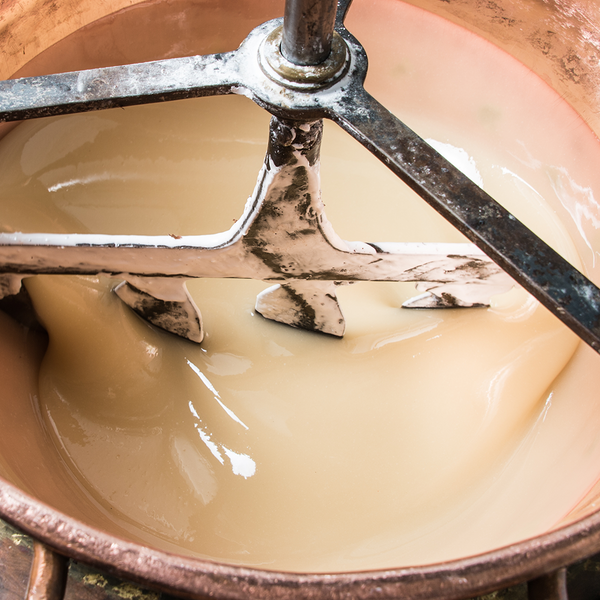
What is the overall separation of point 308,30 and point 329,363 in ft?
2.20

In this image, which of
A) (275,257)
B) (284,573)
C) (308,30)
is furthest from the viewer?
(275,257)

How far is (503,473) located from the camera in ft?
3.15

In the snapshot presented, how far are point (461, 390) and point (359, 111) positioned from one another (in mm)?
632

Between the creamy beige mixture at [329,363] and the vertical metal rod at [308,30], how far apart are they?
614mm

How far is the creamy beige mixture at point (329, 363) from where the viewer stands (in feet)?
3.05

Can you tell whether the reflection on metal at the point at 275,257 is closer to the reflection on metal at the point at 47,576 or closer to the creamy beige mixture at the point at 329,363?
the creamy beige mixture at the point at 329,363

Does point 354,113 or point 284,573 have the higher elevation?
point 354,113

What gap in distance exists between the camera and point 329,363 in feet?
3.73

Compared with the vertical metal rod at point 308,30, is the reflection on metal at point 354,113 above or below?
below

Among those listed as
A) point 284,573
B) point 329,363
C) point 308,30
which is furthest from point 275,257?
point 284,573

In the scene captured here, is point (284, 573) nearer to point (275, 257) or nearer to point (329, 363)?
point (275, 257)

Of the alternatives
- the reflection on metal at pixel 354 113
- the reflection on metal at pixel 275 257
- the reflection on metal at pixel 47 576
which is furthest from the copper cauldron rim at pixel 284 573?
the reflection on metal at pixel 275 257

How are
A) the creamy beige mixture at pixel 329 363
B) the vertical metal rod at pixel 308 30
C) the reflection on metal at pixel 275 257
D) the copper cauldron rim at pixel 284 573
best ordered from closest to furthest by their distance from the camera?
the copper cauldron rim at pixel 284 573 → the vertical metal rod at pixel 308 30 → the reflection on metal at pixel 275 257 → the creamy beige mixture at pixel 329 363

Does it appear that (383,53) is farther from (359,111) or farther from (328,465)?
(328,465)
